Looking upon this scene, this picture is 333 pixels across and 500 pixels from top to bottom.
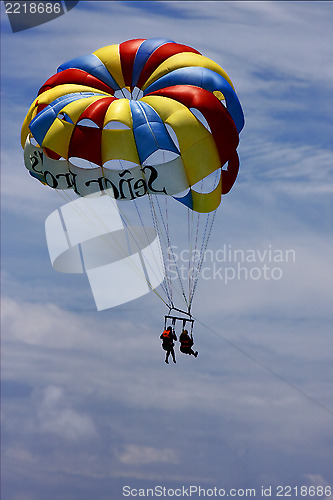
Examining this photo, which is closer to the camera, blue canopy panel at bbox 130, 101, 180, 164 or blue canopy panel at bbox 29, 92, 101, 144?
blue canopy panel at bbox 130, 101, 180, 164

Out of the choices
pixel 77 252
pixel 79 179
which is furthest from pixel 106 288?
pixel 79 179

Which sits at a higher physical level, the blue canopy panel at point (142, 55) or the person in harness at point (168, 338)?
the blue canopy panel at point (142, 55)

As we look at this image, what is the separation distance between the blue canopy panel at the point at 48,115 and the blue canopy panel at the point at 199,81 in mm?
2147

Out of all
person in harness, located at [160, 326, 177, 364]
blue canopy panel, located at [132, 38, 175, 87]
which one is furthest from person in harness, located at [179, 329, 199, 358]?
blue canopy panel, located at [132, 38, 175, 87]

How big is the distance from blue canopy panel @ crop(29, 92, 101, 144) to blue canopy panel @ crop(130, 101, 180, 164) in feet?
6.07

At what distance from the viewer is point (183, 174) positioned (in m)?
27.7

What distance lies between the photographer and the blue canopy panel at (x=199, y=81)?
28.0 metres

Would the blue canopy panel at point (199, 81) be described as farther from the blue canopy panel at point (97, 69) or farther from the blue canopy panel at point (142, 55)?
the blue canopy panel at point (97, 69)

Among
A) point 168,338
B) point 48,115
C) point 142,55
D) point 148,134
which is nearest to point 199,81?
point 142,55

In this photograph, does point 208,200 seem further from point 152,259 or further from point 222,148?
point 152,259

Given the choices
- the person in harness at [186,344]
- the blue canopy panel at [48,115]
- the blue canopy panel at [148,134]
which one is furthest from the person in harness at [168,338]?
the blue canopy panel at [48,115]

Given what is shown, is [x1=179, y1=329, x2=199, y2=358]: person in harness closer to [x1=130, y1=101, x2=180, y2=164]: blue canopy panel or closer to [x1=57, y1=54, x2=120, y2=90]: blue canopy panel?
[x1=130, y1=101, x2=180, y2=164]: blue canopy panel

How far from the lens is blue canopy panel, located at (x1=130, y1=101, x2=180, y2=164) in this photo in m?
27.0

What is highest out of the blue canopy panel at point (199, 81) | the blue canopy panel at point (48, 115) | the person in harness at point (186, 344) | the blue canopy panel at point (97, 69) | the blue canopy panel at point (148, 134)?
the blue canopy panel at point (97, 69)
